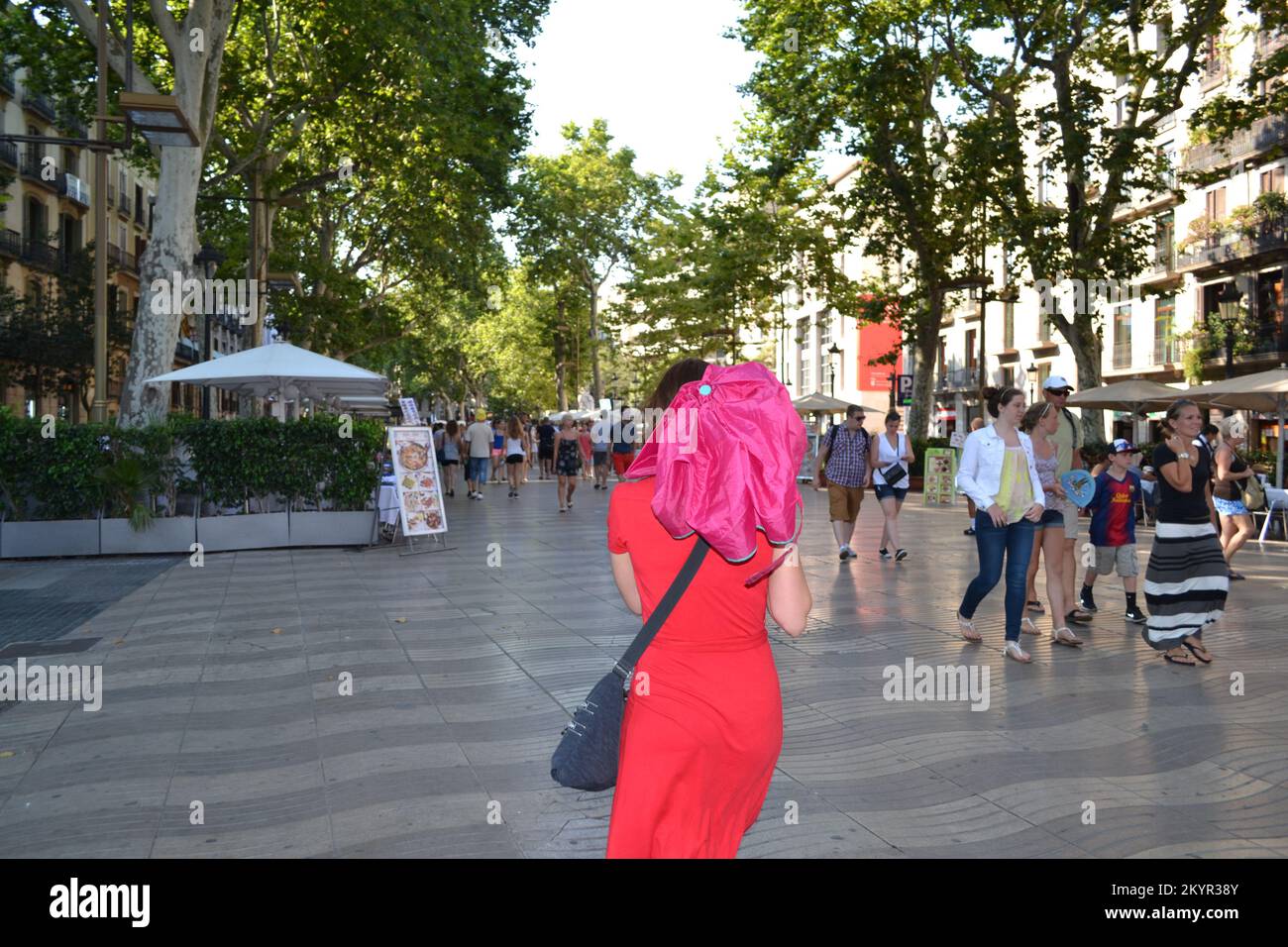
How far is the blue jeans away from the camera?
8.08m

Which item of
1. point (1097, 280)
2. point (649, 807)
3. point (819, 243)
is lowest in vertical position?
point (649, 807)

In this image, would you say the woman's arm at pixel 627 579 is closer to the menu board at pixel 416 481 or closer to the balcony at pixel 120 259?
the menu board at pixel 416 481

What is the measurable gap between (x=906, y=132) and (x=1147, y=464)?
954 cm

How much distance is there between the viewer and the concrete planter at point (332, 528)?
15430mm

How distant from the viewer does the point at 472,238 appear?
2892 centimetres

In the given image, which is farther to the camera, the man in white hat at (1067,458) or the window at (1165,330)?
the window at (1165,330)

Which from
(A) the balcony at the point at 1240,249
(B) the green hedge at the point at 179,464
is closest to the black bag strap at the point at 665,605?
(B) the green hedge at the point at 179,464

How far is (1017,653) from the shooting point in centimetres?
789

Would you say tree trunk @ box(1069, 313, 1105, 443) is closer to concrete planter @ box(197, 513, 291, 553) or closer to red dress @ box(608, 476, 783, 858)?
concrete planter @ box(197, 513, 291, 553)

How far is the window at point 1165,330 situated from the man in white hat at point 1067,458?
35.5m

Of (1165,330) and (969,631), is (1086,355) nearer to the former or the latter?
(1165,330)

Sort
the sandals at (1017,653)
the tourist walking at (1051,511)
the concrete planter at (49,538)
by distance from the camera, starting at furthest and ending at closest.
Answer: the concrete planter at (49,538), the tourist walking at (1051,511), the sandals at (1017,653)
